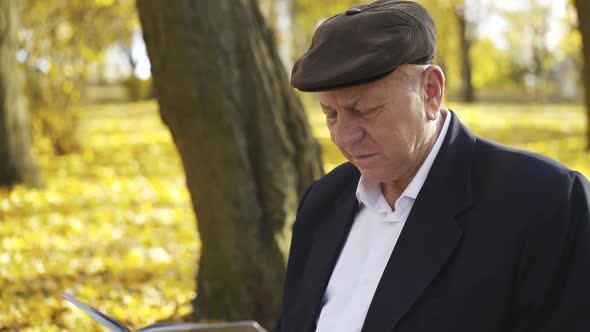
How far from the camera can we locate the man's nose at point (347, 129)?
2.01 m

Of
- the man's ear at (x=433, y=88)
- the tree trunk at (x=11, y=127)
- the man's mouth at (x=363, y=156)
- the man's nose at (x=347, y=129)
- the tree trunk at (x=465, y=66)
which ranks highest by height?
the man's ear at (x=433, y=88)

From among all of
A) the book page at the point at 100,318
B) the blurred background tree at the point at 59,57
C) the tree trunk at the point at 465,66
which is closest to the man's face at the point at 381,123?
the book page at the point at 100,318

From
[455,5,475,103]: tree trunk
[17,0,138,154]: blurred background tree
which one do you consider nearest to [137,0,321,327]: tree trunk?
[17,0,138,154]: blurred background tree

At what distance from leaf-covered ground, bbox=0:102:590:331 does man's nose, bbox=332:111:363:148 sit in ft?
9.16

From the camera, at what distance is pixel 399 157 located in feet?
6.64

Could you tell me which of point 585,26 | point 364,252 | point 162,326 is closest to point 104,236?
point 162,326

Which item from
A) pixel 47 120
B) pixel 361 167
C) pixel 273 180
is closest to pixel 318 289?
pixel 361 167

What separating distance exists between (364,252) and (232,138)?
183cm

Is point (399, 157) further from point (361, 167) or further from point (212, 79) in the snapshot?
point (212, 79)

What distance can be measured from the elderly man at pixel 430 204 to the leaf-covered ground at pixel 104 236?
2744 mm

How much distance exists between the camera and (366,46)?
1.88 meters

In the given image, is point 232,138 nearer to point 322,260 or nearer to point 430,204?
point 322,260

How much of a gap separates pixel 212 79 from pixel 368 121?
2056mm

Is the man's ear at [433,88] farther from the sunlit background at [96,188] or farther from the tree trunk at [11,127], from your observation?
the tree trunk at [11,127]
